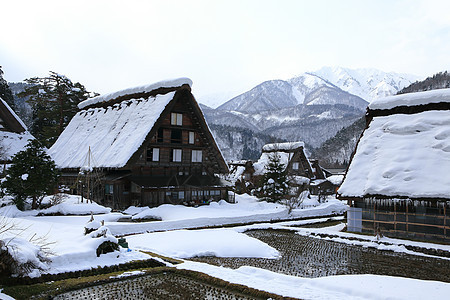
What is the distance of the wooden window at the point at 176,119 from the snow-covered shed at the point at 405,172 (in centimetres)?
1532

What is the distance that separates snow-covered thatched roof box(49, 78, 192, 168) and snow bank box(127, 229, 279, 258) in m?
10.3

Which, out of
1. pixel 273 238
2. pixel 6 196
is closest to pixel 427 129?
pixel 273 238

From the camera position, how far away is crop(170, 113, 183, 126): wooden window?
29.6 meters

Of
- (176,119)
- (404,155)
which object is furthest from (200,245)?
(176,119)

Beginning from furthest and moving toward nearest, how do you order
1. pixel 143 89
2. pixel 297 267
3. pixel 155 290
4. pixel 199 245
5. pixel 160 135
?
1. pixel 143 89
2. pixel 160 135
3. pixel 199 245
4. pixel 297 267
5. pixel 155 290

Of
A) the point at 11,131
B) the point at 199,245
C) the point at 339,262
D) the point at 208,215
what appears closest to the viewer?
the point at 339,262

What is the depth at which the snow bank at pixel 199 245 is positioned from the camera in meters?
14.2

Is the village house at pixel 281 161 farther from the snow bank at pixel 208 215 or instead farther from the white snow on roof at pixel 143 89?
the white snow on roof at pixel 143 89

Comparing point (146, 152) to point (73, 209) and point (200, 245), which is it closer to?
point (73, 209)

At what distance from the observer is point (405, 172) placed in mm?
17844

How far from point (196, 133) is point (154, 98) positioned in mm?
4957

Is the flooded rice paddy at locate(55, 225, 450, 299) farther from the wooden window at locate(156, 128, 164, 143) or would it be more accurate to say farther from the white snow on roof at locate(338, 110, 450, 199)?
the wooden window at locate(156, 128, 164, 143)

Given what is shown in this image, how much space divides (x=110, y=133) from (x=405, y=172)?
2321cm

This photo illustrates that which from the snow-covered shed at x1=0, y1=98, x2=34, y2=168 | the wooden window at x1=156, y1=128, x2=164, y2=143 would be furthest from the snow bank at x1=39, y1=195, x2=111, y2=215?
the snow-covered shed at x1=0, y1=98, x2=34, y2=168
